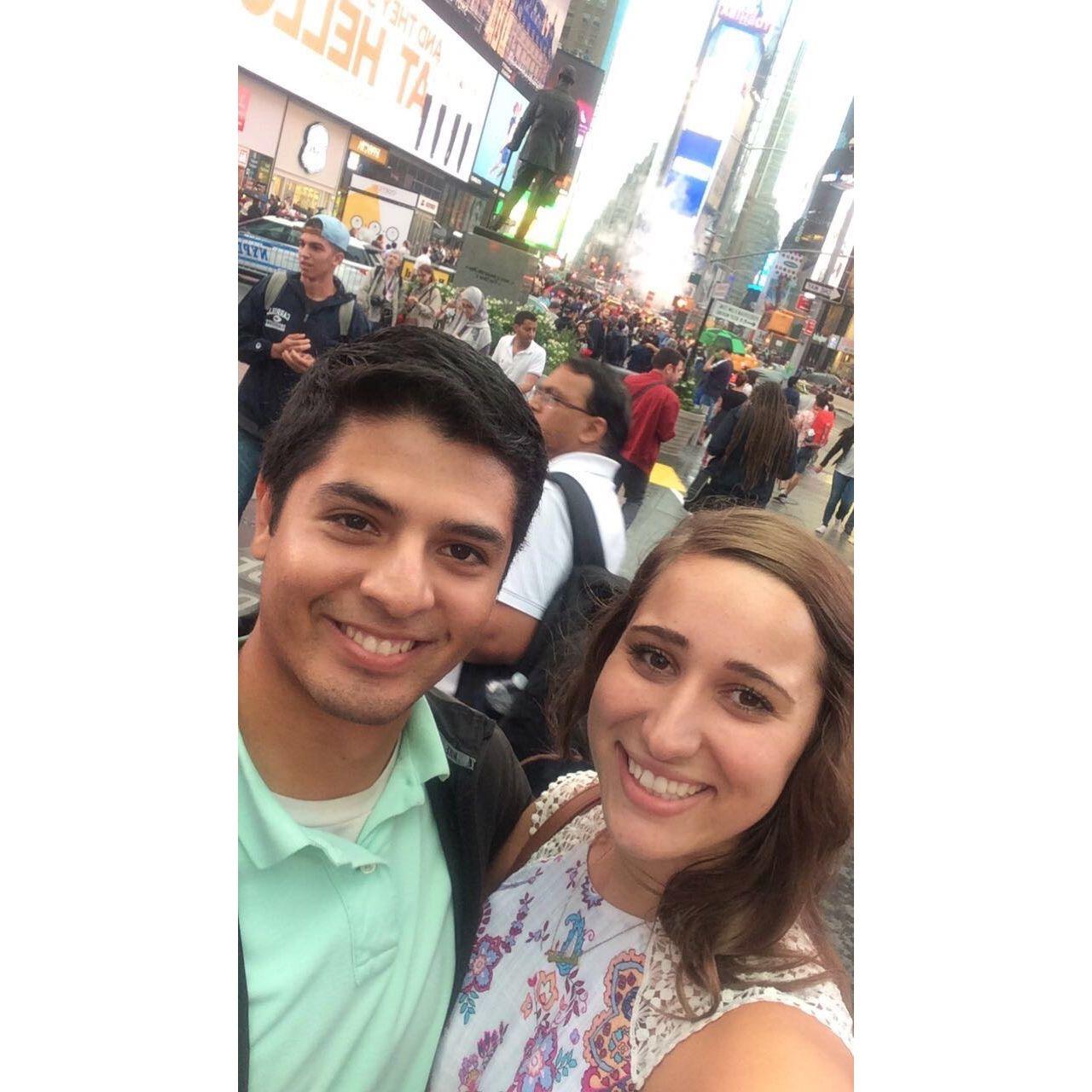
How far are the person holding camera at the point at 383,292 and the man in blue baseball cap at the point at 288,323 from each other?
1.61 feet

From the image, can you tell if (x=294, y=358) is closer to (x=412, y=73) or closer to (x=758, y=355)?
(x=412, y=73)

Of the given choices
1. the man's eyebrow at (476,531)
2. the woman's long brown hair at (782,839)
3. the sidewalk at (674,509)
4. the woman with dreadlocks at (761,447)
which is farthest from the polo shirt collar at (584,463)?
the woman with dreadlocks at (761,447)

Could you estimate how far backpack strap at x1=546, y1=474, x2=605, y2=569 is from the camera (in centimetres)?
166

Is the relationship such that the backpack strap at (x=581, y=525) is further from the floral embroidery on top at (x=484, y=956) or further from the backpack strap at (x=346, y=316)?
the backpack strap at (x=346, y=316)

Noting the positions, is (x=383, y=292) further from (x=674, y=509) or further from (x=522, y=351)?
(x=674, y=509)

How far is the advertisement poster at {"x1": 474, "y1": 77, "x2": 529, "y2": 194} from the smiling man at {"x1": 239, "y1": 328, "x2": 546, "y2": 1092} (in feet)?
4.24

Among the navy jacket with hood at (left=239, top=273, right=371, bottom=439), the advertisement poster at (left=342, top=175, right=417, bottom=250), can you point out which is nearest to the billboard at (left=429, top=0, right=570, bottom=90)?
the advertisement poster at (left=342, top=175, right=417, bottom=250)

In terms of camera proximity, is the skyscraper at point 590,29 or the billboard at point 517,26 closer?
the billboard at point 517,26

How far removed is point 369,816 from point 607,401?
1454 millimetres

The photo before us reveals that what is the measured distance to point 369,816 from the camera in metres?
0.91

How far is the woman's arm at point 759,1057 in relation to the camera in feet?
2.44
